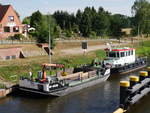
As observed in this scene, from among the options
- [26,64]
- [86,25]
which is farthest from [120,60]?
[86,25]

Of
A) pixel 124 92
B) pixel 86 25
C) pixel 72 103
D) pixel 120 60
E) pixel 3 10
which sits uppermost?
pixel 3 10

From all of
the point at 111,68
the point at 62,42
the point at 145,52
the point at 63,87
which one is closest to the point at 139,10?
the point at 145,52

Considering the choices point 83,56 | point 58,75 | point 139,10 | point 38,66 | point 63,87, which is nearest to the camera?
point 63,87

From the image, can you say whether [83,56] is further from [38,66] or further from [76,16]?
[76,16]

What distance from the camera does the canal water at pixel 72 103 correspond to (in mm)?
23078

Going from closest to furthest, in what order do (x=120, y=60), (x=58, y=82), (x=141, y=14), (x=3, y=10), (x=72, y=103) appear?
(x=72, y=103)
(x=58, y=82)
(x=120, y=60)
(x=3, y=10)
(x=141, y=14)

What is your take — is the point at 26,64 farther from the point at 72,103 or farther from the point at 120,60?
the point at 120,60

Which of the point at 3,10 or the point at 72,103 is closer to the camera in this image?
the point at 72,103

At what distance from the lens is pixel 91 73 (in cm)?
3288

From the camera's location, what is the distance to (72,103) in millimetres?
25141

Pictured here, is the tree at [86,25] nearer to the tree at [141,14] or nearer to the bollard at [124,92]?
the tree at [141,14]

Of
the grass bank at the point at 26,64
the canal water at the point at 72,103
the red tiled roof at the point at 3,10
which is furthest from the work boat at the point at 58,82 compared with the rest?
the red tiled roof at the point at 3,10

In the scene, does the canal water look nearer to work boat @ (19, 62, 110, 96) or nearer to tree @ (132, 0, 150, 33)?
work boat @ (19, 62, 110, 96)

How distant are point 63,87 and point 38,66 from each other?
10.3 m
